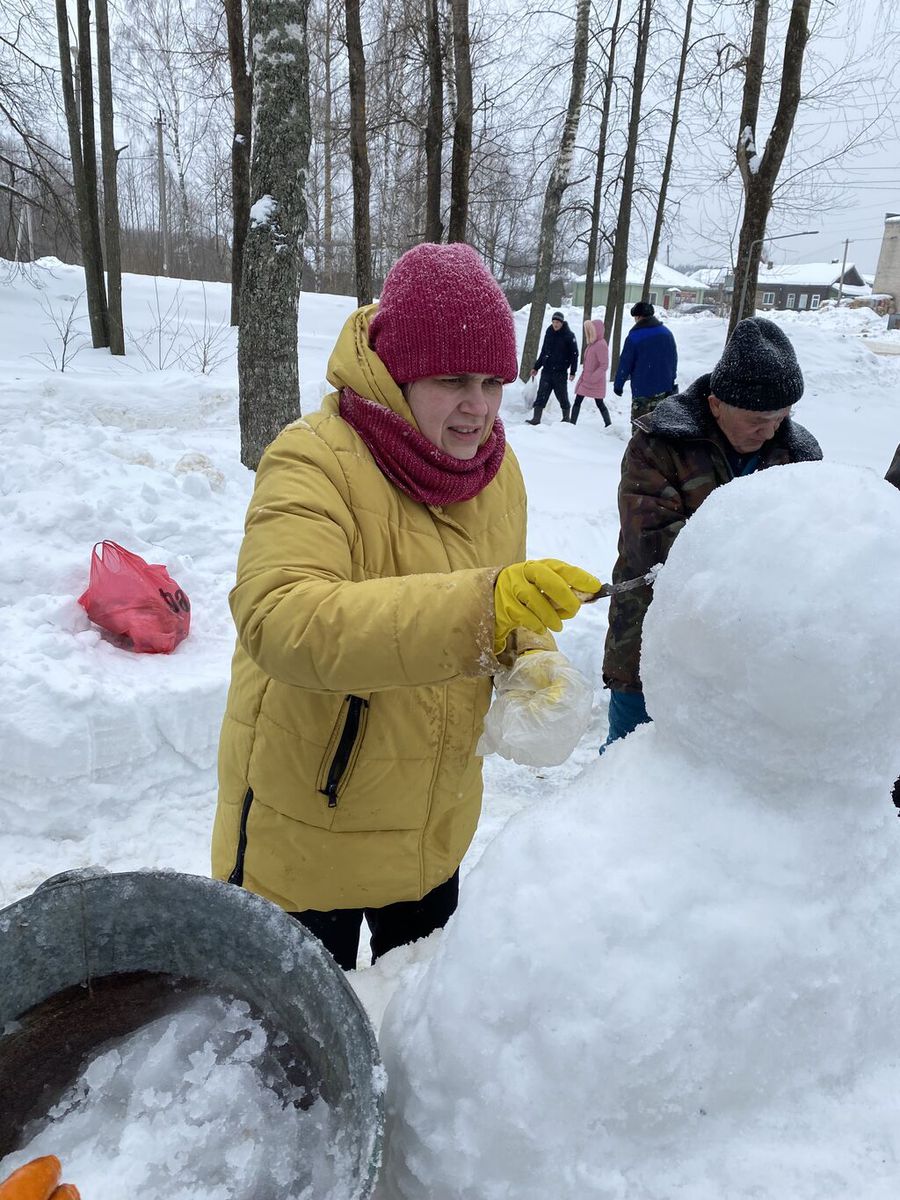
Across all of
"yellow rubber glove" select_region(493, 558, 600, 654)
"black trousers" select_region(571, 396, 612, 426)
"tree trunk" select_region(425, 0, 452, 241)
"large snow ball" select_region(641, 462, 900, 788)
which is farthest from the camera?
"black trousers" select_region(571, 396, 612, 426)

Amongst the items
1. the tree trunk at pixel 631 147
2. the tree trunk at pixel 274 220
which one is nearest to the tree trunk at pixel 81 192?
the tree trunk at pixel 274 220

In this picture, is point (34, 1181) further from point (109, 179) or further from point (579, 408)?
point (109, 179)

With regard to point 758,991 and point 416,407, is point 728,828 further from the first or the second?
point 416,407

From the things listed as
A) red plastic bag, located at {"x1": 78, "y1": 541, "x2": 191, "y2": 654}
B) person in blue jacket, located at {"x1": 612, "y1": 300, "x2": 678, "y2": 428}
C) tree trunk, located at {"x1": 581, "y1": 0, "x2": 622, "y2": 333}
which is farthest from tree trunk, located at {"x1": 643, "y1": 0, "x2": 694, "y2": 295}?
red plastic bag, located at {"x1": 78, "y1": 541, "x2": 191, "y2": 654}

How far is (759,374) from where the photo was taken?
250 cm

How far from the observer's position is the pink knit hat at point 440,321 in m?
1.48

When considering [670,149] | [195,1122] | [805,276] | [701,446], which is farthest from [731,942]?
[805,276]

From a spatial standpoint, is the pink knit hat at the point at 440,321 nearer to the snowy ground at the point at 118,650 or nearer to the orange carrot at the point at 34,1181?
the snowy ground at the point at 118,650

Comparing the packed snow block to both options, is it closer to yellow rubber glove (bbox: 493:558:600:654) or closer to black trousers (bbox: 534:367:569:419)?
yellow rubber glove (bbox: 493:558:600:654)

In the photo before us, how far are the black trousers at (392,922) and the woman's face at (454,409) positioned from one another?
38.4 inches

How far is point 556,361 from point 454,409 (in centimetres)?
951

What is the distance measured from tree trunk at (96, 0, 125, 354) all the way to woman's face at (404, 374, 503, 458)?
11.8 metres

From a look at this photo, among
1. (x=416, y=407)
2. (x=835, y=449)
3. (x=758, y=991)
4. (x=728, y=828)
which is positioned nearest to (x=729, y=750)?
(x=728, y=828)

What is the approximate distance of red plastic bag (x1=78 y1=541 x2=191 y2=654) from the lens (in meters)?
3.81
